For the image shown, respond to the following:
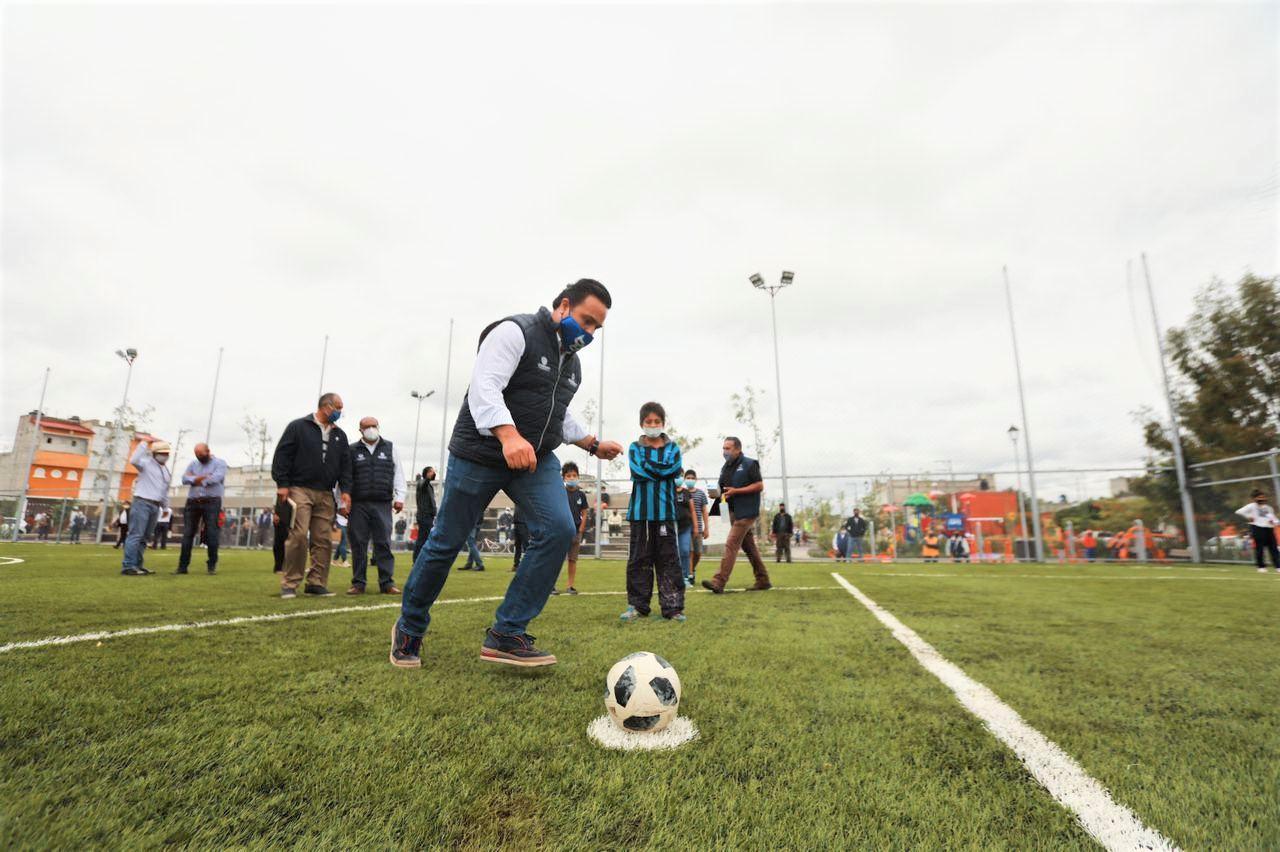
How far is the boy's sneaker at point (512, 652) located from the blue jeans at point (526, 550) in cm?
4

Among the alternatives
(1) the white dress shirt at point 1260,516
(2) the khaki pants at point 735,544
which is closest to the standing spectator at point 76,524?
(2) the khaki pants at point 735,544

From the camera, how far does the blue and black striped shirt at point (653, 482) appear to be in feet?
17.8

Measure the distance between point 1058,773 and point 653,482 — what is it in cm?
385

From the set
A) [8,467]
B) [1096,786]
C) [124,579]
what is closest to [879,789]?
[1096,786]

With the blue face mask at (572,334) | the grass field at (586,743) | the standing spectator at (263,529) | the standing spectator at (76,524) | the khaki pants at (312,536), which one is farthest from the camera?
the standing spectator at (76,524)

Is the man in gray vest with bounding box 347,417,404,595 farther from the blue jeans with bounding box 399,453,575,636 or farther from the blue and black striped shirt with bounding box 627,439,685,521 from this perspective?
the blue jeans with bounding box 399,453,575,636

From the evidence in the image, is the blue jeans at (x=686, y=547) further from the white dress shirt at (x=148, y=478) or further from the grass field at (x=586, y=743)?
the white dress shirt at (x=148, y=478)

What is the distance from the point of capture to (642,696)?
7.23 feet

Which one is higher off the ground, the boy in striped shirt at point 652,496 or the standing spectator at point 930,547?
the boy in striped shirt at point 652,496

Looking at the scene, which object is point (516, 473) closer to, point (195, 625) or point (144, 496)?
point (195, 625)

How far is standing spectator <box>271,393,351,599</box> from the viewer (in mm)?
6141

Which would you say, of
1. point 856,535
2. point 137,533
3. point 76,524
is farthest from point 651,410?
point 76,524

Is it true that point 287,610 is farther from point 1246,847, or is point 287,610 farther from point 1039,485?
point 1039,485

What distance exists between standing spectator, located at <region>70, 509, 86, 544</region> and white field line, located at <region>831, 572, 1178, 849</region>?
32674 mm
